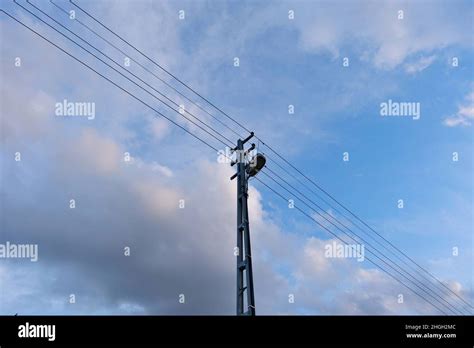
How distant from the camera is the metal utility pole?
1767cm

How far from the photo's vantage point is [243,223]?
19578 mm

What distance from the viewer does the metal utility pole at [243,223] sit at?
17.7m

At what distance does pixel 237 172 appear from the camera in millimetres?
21125
